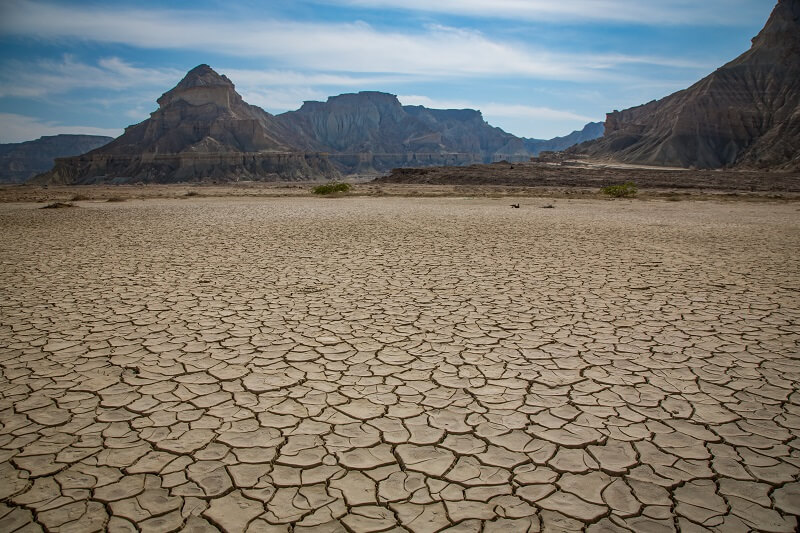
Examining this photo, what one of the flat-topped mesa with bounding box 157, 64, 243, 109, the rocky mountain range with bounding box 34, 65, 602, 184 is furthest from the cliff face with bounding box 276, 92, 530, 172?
the flat-topped mesa with bounding box 157, 64, 243, 109

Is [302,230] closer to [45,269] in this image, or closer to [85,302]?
[45,269]

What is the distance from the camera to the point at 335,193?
30656mm

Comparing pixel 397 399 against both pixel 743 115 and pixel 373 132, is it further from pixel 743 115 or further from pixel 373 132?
pixel 373 132

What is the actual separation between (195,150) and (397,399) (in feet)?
321

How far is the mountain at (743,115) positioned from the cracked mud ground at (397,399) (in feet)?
217

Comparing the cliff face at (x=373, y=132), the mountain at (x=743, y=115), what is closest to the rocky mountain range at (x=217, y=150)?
the cliff face at (x=373, y=132)

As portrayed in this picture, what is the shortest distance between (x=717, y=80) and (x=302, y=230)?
83.8 metres

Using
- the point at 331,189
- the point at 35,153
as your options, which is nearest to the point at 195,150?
the point at 331,189

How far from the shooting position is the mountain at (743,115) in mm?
60938

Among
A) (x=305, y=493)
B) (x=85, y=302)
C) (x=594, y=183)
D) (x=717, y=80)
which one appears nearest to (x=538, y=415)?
(x=305, y=493)

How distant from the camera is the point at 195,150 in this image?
8962cm

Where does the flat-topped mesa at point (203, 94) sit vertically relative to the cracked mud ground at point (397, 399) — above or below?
above

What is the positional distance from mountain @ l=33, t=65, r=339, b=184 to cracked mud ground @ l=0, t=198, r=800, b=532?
83.2 m

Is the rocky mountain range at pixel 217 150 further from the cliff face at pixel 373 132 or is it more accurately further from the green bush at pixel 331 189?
the green bush at pixel 331 189
